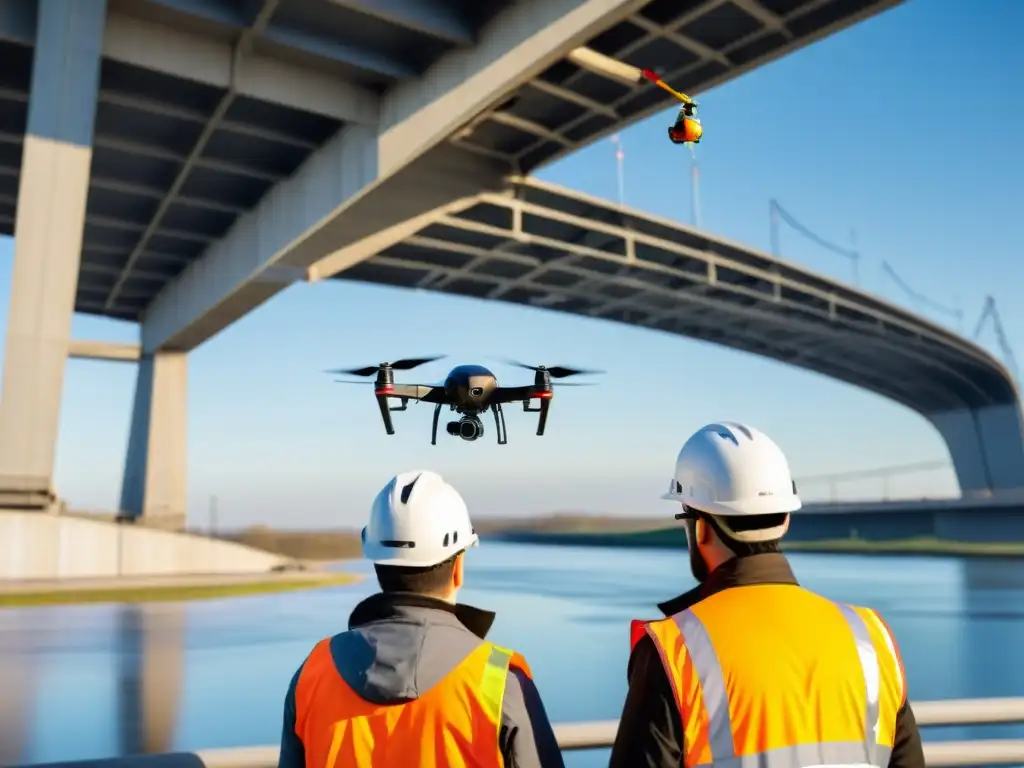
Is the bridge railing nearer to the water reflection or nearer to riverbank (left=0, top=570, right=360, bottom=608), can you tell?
the water reflection

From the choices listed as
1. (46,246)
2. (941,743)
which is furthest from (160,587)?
(941,743)

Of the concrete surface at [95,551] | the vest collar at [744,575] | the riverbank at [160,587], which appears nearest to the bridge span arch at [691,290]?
the concrete surface at [95,551]

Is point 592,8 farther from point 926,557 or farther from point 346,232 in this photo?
point 926,557

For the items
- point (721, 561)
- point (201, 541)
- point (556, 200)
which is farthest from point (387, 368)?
point (721, 561)

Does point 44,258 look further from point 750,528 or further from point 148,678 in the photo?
point 750,528

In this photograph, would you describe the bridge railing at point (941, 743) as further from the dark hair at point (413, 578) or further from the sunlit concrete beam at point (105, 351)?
the sunlit concrete beam at point (105, 351)
